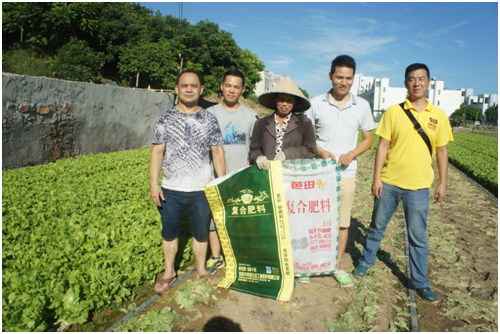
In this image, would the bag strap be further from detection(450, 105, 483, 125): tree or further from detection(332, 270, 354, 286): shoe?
detection(450, 105, 483, 125): tree

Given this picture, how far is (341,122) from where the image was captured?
328cm

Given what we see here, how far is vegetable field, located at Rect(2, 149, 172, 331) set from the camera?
8.43ft

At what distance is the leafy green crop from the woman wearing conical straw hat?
1.59 metres

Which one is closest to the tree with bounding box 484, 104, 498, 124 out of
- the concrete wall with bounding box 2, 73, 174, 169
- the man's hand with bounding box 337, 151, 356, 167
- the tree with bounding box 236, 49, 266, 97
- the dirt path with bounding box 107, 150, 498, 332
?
the tree with bounding box 236, 49, 266, 97

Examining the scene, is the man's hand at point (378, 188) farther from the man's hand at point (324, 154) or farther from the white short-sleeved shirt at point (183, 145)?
the white short-sleeved shirt at point (183, 145)

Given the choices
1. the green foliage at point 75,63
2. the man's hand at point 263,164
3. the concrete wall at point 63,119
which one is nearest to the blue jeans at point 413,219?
the man's hand at point 263,164

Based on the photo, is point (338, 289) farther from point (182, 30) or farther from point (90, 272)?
point (182, 30)

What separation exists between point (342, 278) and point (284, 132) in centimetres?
161

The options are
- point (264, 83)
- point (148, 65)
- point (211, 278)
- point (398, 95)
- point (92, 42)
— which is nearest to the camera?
point (211, 278)

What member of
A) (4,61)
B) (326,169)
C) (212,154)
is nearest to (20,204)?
(212,154)

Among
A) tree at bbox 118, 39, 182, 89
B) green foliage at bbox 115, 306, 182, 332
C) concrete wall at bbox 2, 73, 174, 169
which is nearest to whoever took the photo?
green foliage at bbox 115, 306, 182, 332

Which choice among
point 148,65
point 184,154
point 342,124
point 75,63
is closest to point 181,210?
point 184,154

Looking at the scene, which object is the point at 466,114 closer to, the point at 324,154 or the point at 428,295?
the point at 428,295

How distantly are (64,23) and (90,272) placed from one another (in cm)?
2615
